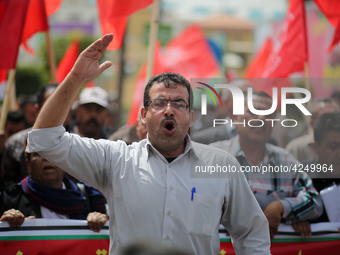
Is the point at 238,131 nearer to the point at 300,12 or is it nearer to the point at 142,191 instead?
the point at 142,191

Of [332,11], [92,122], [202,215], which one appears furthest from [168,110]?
[332,11]

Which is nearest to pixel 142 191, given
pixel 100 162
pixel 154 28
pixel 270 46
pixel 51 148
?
pixel 100 162

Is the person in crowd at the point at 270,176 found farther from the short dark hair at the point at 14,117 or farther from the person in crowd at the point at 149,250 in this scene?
the short dark hair at the point at 14,117

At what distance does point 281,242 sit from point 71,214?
1.54 metres

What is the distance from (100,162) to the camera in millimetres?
3020

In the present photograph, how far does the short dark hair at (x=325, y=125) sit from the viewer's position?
4371 mm

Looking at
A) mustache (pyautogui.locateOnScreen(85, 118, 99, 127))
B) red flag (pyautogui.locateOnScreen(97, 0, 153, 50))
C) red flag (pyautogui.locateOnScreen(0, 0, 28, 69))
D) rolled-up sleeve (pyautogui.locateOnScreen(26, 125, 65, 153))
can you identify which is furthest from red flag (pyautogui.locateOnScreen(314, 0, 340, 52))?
rolled-up sleeve (pyautogui.locateOnScreen(26, 125, 65, 153))

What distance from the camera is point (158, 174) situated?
118 inches

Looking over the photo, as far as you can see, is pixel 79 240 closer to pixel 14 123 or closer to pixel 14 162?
pixel 14 162

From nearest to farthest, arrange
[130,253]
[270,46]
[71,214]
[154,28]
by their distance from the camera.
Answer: [130,253], [71,214], [154,28], [270,46]

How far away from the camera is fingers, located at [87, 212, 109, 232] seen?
158 inches

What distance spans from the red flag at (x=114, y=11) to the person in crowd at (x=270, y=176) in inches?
98.6

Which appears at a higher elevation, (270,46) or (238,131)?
(270,46)

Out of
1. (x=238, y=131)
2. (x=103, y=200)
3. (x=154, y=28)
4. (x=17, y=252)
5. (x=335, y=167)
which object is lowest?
(x=17, y=252)
